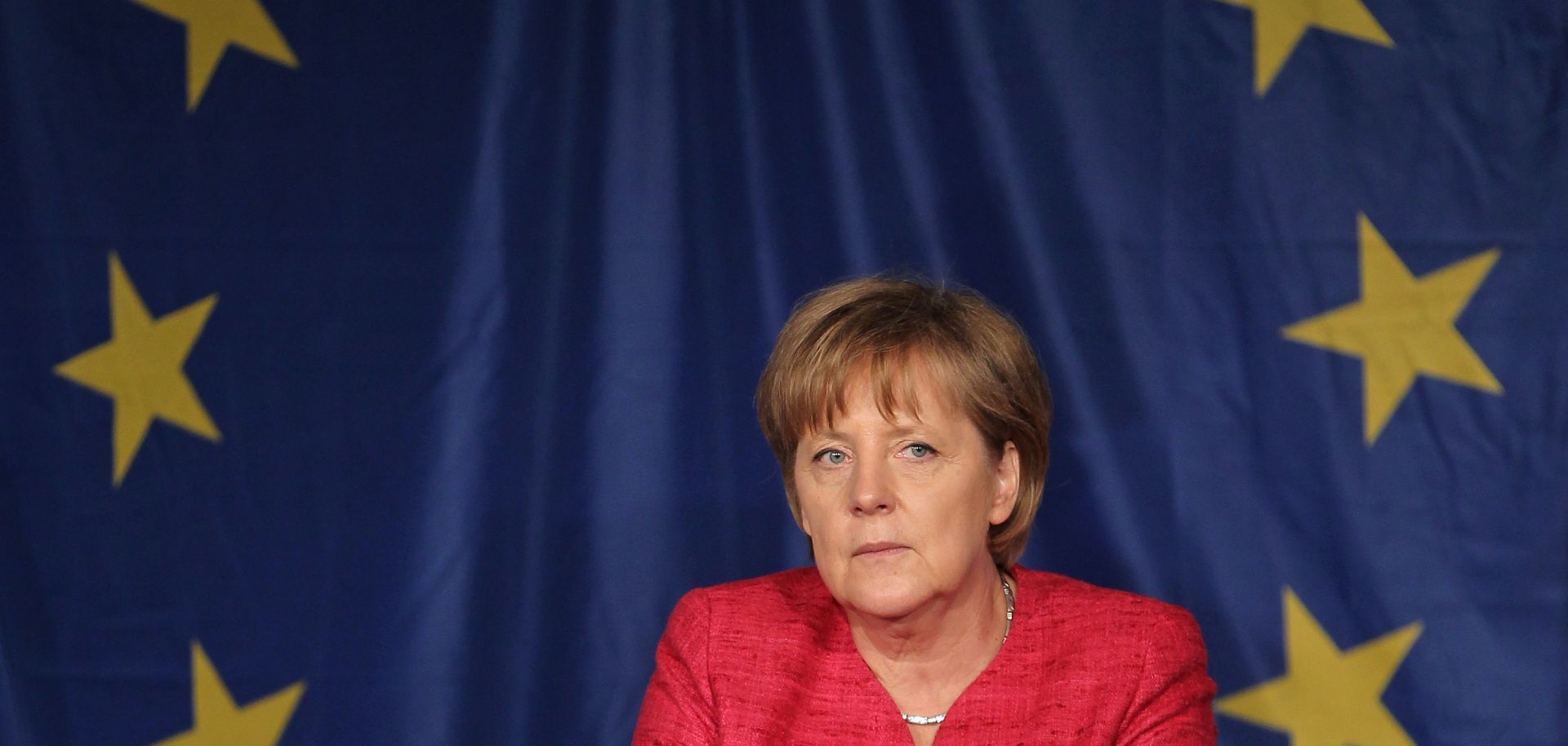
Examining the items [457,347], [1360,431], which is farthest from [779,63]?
[1360,431]

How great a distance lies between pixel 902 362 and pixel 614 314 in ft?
2.65

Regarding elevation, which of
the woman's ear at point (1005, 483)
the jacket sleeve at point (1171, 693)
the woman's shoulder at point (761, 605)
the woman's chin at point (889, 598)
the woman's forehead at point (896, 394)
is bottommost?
the jacket sleeve at point (1171, 693)

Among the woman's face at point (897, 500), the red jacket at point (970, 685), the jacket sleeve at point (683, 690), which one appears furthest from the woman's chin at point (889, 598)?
the jacket sleeve at point (683, 690)

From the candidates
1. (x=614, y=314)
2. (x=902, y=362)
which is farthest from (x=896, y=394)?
(x=614, y=314)

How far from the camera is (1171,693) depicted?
1797 millimetres

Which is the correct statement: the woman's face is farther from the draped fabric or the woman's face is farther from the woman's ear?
the draped fabric

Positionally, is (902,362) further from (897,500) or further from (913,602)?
(913,602)

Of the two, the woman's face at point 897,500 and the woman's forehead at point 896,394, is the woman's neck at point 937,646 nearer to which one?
the woman's face at point 897,500

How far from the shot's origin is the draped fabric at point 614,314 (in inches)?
94.6

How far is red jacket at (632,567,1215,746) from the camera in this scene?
70.1 inches

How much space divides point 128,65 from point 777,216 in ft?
3.86

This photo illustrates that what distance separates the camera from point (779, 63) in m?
2.48

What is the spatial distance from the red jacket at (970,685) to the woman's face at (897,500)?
5.4 inches

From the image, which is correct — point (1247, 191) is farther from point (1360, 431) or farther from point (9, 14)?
point (9, 14)
